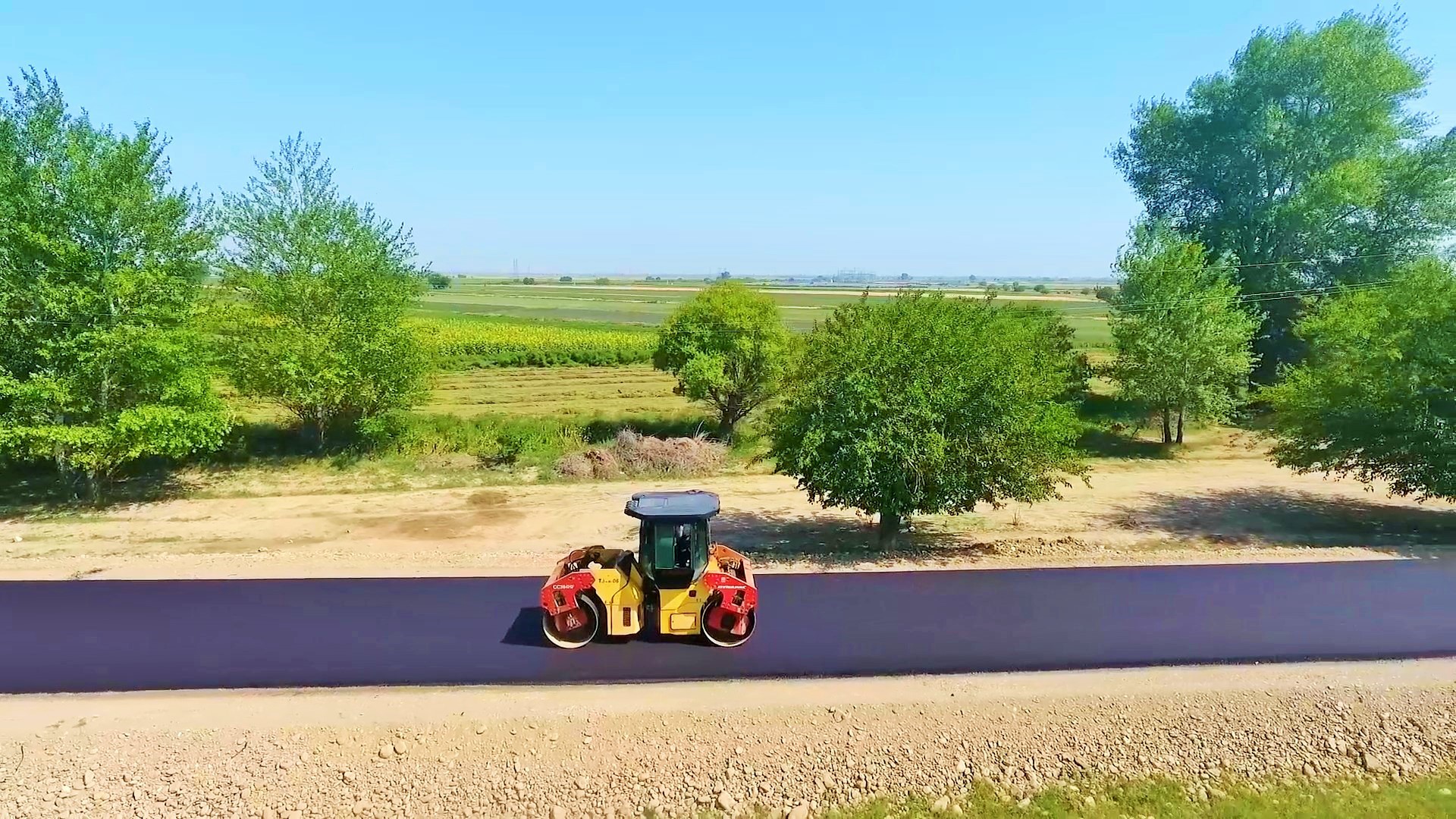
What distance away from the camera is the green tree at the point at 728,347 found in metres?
27.4

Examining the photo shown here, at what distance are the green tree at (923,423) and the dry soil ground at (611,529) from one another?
135 centimetres

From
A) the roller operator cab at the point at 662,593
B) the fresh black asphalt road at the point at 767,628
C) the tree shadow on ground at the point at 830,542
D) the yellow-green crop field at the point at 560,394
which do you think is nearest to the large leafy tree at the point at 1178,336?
the fresh black asphalt road at the point at 767,628

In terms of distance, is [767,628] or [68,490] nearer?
[767,628]

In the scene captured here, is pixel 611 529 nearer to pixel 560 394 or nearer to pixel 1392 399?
pixel 1392 399

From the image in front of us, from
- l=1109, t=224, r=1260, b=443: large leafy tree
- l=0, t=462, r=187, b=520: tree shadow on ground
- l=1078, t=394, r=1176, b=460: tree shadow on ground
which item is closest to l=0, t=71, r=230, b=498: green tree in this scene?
l=0, t=462, r=187, b=520: tree shadow on ground

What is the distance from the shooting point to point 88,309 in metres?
19.0

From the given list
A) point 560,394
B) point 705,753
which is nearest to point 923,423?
point 705,753

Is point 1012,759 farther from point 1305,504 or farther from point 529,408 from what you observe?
point 529,408

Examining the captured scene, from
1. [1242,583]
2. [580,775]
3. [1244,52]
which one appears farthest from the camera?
[1244,52]

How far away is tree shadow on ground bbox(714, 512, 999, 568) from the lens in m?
15.2

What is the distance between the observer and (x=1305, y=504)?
784 inches

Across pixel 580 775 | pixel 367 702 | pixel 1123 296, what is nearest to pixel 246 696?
pixel 367 702

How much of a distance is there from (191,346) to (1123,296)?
28.9m

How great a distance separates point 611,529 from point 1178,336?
20.7 meters
